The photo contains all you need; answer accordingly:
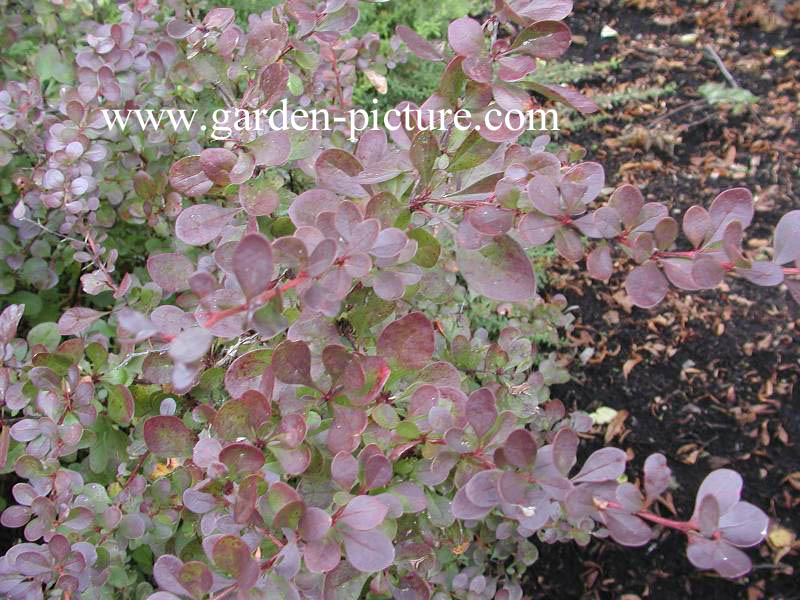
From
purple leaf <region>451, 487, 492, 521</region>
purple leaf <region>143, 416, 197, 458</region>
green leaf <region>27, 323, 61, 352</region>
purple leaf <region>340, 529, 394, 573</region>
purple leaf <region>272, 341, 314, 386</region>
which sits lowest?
green leaf <region>27, 323, 61, 352</region>

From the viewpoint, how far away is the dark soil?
76.7 inches

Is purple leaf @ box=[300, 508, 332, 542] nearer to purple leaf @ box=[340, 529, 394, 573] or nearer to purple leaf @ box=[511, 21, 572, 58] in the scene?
purple leaf @ box=[340, 529, 394, 573]

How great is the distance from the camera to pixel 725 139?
299 centimetres

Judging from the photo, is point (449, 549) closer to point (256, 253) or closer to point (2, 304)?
point (256, 253)

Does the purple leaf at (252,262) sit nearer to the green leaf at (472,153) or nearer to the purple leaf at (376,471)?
the purple leaf at (376,471)

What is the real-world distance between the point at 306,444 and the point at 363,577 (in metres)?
0.20

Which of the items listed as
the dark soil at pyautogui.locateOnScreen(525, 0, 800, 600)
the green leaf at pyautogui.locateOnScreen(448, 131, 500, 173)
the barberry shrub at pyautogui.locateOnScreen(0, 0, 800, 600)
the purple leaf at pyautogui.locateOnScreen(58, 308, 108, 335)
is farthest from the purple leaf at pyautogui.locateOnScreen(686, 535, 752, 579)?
the dark soil at pyautogui.locateOnScreen(525, 0, 800, 600)

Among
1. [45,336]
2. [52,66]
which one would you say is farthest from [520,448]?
[52,66]

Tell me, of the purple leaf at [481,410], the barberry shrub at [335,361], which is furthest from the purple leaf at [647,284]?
the purple leaf at [481,410]

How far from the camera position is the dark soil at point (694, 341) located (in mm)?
1949

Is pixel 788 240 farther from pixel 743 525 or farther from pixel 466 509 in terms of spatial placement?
pixel 466 509

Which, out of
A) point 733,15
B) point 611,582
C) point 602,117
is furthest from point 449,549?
point 733,15

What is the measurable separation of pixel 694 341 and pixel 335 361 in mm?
1859

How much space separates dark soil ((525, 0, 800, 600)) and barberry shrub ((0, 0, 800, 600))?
0.79 meters
